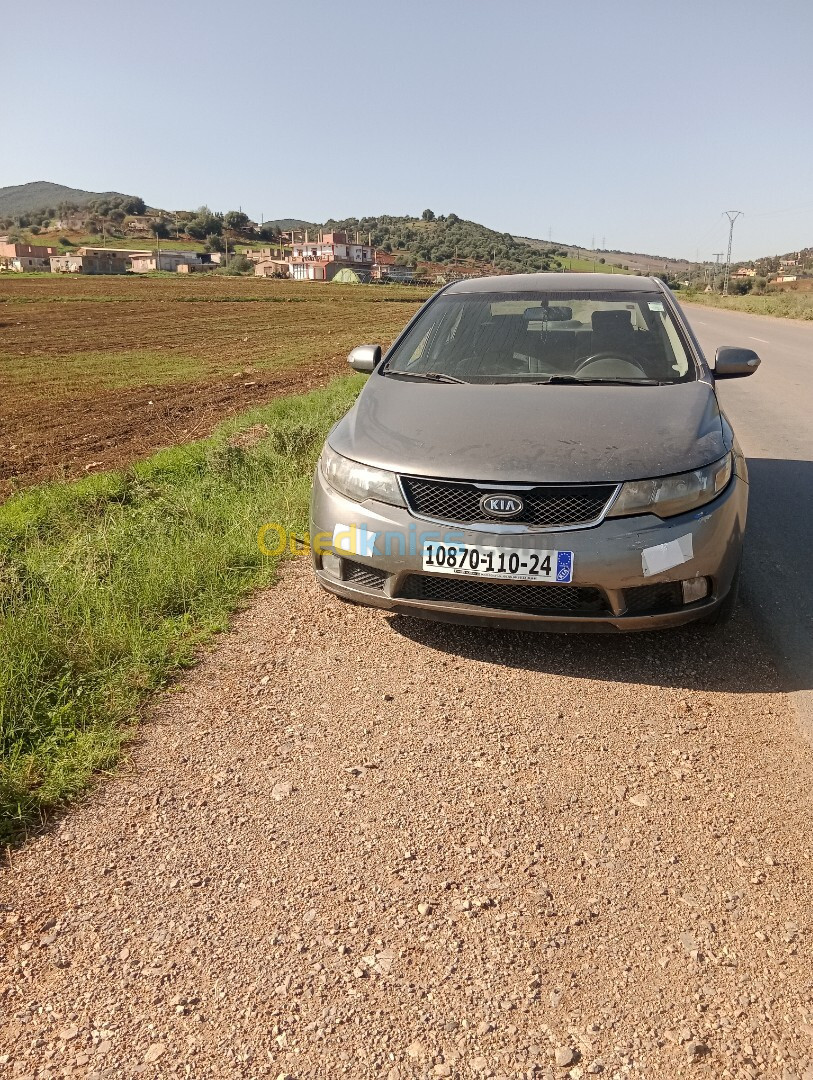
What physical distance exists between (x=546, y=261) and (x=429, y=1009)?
124156 millimetres

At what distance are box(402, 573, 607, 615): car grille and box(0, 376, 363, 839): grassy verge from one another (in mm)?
1235

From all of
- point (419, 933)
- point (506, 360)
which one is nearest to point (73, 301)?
point (506, 360)

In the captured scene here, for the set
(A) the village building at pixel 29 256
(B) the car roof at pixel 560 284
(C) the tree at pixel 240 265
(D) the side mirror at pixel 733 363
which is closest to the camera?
(D) the side mirror at pixel 733 363

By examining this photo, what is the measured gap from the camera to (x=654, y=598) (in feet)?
11.3

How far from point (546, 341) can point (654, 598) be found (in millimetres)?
1952

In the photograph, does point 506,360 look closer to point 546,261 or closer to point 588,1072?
point 588,1072

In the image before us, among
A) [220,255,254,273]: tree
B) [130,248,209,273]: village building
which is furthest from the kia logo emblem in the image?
[130,248,209,273]: village building

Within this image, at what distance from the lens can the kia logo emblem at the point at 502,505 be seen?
3.32 meters

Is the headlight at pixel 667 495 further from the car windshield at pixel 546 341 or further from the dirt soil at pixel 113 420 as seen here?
the dirt soil at pixel 113 420

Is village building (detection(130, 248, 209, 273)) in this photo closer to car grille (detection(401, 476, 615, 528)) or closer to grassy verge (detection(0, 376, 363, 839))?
grassy verge (detection(0, 376, 363, 839))

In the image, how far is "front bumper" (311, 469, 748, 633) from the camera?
3.29m

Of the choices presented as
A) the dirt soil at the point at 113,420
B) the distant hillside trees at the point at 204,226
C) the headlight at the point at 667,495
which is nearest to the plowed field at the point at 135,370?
the dirt soil at the point at 113,420

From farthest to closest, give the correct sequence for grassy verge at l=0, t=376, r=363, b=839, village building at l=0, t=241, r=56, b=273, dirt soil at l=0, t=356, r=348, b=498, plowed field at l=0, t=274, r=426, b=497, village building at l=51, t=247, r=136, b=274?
village building at l=0, t=241, r=56, b=273 → village building at l=51, t=247, r=136, b=274 → plowed field at l=0, t=274, r=426, b=497 → dirt soil at l=0, t=356, r=348, b=498 → grassy verge at l=0, t=376, r=363, b=839

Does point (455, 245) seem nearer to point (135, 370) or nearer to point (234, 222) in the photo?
point (234, 222)
